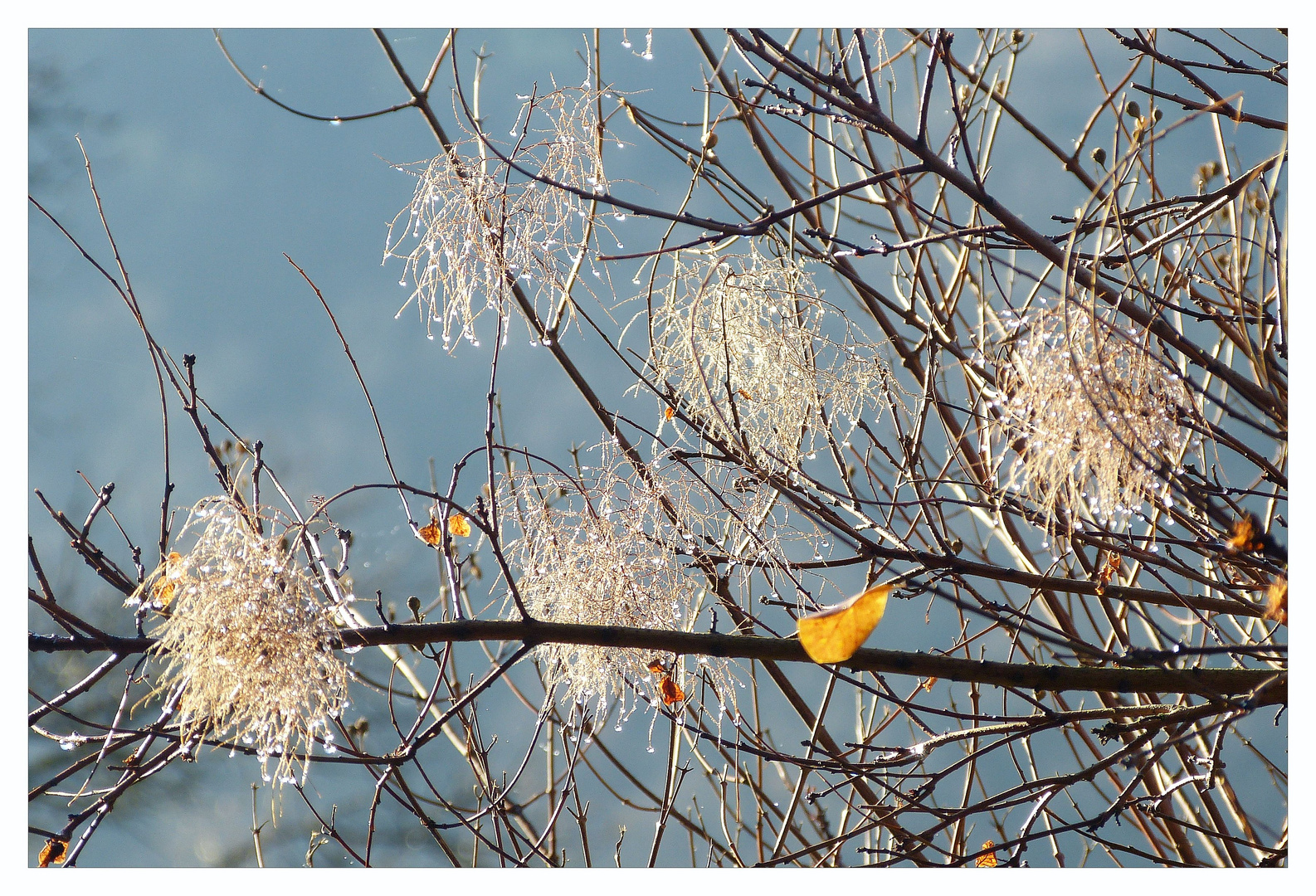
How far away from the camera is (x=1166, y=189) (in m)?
2.17

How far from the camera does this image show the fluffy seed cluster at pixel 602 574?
3.22 feet

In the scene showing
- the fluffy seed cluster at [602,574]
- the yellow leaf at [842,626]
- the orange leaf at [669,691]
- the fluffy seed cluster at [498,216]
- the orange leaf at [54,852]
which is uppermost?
the fluffy seed cluster at [498,216]

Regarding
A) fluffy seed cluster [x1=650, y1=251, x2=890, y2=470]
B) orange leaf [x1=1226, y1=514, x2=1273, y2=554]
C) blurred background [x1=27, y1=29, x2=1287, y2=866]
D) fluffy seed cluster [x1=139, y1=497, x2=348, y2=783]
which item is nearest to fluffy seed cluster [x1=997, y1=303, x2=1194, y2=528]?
orange leaf [x1=1226, y1=514, x2=1273, y2=554]

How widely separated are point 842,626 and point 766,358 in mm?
433

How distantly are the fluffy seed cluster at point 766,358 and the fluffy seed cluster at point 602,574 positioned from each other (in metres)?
0.14

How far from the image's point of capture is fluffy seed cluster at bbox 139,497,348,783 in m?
0.71

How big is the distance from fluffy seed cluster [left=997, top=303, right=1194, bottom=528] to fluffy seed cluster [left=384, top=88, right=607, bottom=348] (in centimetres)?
46

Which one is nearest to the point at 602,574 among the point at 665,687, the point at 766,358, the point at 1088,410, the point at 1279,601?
the point at 665,687

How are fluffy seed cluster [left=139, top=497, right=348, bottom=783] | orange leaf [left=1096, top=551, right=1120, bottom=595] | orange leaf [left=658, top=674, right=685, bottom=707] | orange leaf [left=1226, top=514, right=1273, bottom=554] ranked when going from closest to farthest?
orange leaf [left=1226, top=514, right=1273, bottom=554], fluffy seed cluster [left=139, top=497, right=348, bottom=783], orange leaf [left=1096, top=551, right=1120, bottom=595], orange leaf [left=658, top=674, right=685, bottom=707]

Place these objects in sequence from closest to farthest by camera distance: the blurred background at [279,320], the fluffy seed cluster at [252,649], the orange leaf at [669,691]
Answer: the fluffy seed cluster at [252,649] → the orange leaf at [669,691] → the blurred background at [279,320]

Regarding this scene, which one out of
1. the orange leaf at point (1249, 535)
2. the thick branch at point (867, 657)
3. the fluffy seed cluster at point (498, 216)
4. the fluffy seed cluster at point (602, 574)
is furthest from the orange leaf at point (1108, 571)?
the fluffy seed cluster at point (498, 216)

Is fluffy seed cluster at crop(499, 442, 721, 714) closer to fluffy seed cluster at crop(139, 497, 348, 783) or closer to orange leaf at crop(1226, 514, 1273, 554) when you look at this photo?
fluffy seed cluster at crop(139, 497, 348, 783)

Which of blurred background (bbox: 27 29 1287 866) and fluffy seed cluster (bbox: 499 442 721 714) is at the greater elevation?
blurred background (bbox: 27 29 1287 866)

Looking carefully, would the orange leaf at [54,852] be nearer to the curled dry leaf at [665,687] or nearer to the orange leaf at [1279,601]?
the curled dry leaf at [665,687]
